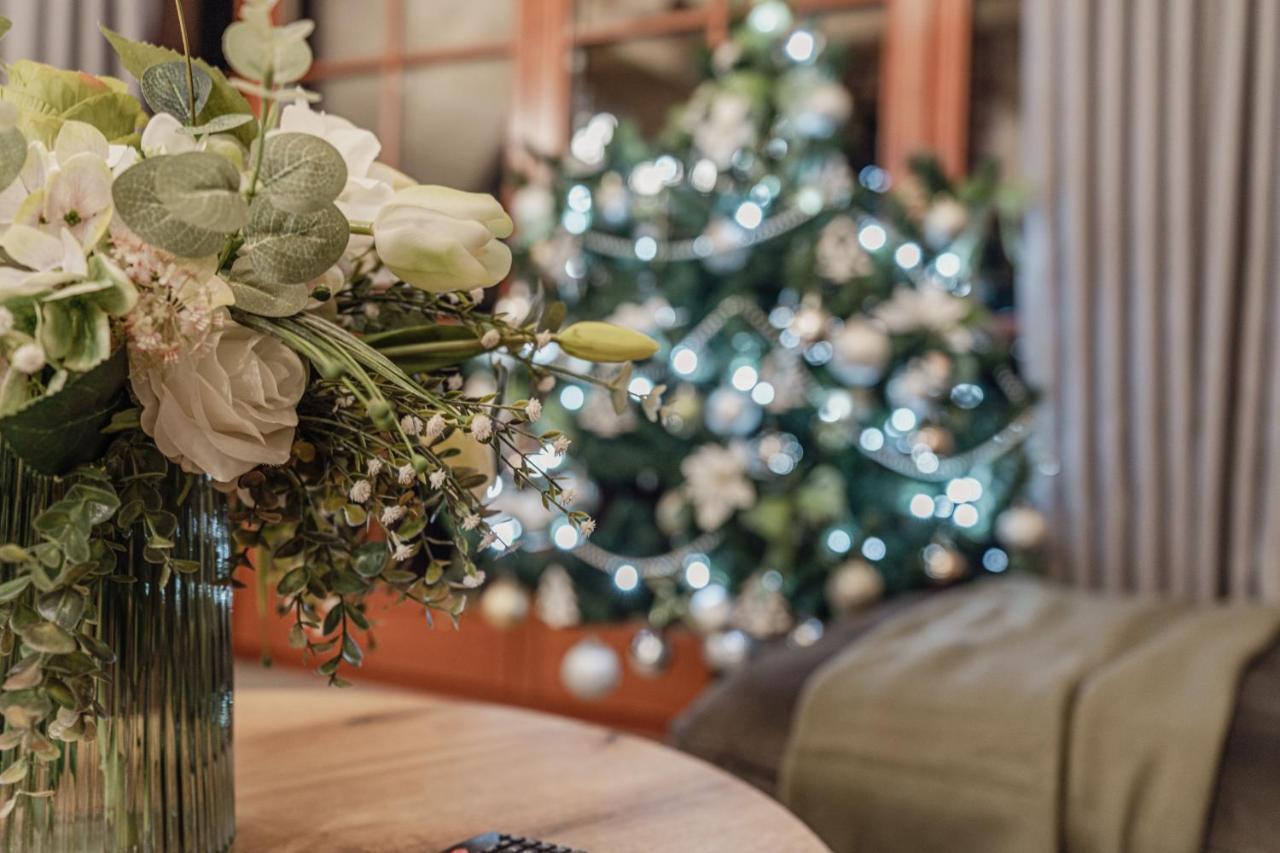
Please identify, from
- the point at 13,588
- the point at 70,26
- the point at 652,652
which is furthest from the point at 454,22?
the point at 13,588

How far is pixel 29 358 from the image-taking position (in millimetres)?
531

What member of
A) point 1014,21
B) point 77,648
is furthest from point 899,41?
point 77,648

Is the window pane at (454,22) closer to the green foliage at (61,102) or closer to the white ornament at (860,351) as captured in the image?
the white ornament at (860,351)

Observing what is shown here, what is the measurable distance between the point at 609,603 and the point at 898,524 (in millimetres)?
595

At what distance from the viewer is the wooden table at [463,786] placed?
0.81 meters

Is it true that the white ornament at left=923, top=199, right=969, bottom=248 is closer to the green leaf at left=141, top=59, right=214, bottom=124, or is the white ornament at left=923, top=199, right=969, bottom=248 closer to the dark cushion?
the dark cushion

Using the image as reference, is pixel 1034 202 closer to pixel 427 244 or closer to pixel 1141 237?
pixel 1141 237

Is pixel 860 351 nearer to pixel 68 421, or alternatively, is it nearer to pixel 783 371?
pixel 783 371

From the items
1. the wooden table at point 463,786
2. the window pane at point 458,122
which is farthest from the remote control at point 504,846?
the window pane at point 458,122

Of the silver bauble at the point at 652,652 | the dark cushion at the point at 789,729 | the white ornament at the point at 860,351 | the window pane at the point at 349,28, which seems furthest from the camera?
the window pane at the point at 349,28

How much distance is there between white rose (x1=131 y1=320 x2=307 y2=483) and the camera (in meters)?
0.60

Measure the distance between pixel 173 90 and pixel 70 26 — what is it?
6.93 ft

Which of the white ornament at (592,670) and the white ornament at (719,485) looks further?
the white ornament at (592,670)

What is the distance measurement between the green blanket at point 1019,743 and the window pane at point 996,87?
1224 millimetres
